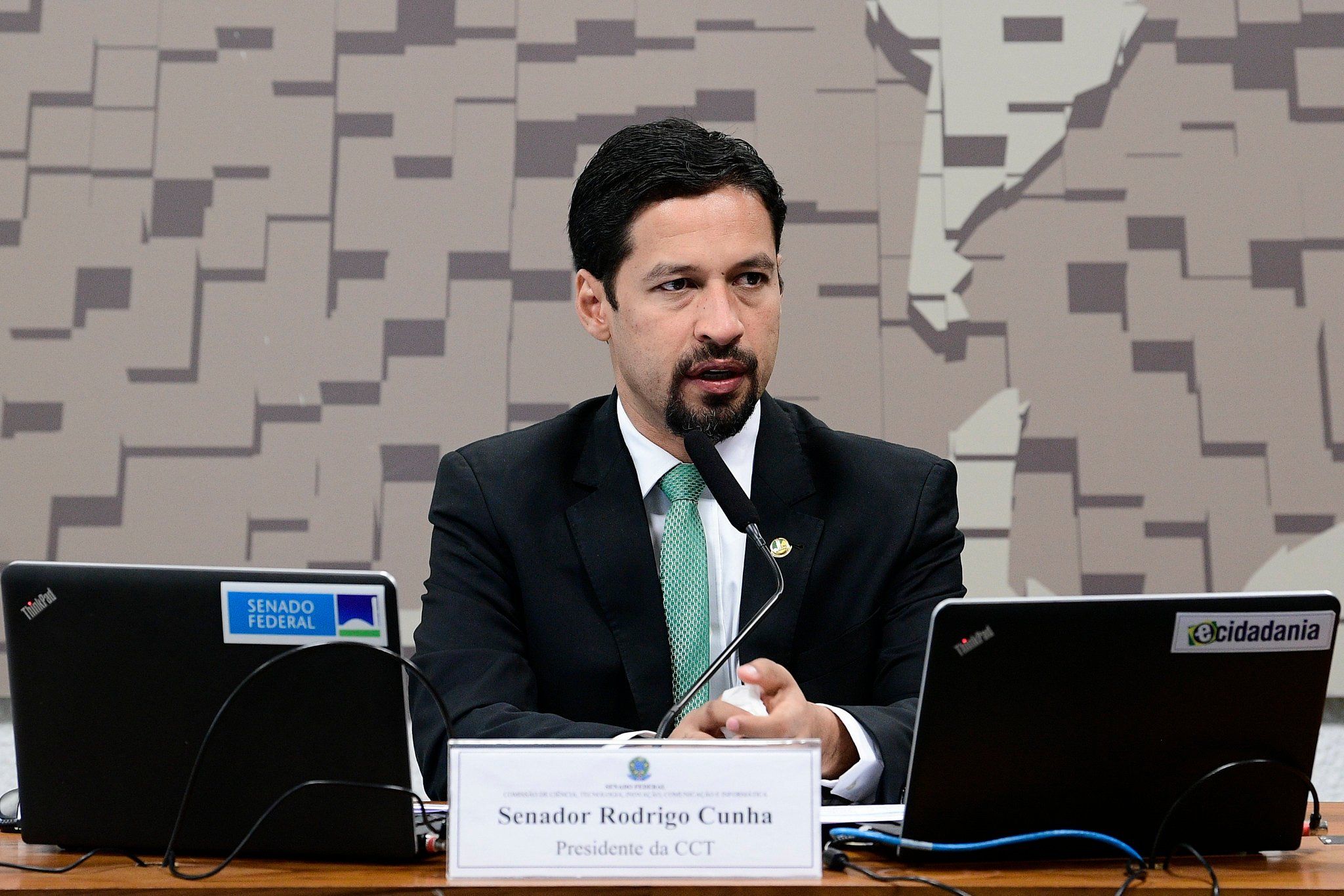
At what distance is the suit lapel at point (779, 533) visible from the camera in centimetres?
160

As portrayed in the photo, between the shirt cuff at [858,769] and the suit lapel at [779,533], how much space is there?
306 millimetres

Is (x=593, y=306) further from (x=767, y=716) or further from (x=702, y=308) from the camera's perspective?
(x=767, y=716)

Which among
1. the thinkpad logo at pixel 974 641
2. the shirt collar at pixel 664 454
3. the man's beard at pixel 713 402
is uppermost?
the man's beard at pixel 713 402

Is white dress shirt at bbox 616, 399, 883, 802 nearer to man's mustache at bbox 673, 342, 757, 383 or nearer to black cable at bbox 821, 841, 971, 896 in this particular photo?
man's mustache at bbox 673, 342, 757, 383

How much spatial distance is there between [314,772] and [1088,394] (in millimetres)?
1712

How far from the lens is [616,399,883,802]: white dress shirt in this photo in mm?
1604

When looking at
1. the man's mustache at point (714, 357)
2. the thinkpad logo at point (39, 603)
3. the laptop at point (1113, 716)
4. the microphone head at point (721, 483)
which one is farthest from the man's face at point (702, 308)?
the thinkpad logo at point (39, 603)

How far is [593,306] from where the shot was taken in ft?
5.98

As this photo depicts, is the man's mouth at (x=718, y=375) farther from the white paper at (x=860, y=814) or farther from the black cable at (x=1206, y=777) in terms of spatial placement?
the black cable at (x=1206, y=777)

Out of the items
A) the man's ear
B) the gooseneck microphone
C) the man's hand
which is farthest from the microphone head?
the man's ear

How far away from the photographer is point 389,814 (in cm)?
95

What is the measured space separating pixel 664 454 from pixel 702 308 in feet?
0.75

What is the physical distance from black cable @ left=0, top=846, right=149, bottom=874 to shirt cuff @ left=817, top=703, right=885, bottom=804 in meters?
0.66

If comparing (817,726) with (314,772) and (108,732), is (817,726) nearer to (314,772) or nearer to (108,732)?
(314,772)
